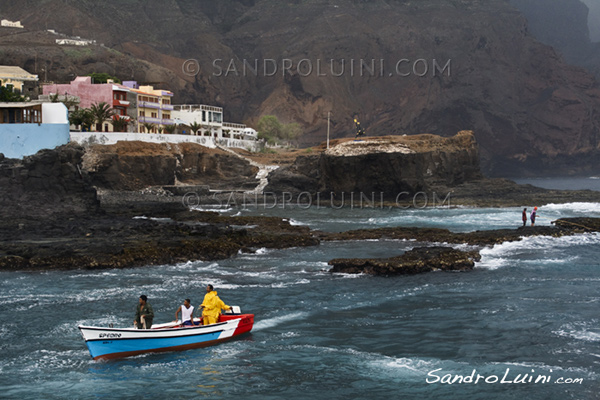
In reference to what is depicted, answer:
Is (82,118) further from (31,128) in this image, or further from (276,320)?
(276,320)

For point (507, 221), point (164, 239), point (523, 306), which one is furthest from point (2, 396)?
point (507, 221)

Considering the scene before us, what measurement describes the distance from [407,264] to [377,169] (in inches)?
1971

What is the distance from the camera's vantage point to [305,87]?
184500 millimetres

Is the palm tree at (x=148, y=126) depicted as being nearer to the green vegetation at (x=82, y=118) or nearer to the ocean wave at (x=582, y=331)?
the green vegetation at (x=82, y=118)

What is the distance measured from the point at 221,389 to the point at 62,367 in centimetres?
569

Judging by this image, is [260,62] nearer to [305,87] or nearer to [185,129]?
[305,87]

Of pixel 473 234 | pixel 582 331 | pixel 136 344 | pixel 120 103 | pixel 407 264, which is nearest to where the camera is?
pixel 136 344

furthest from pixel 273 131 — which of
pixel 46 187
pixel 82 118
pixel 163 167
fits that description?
pixel 46 187

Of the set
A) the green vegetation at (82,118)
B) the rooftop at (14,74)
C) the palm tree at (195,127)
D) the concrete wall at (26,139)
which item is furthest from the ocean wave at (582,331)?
the rooftop at (14,74)

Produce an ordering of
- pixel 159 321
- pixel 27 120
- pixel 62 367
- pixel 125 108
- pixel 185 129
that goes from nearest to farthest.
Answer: pixel 62 367
pixel 159 321
pixel 27 120
pixel 125 108
pixel 185 129

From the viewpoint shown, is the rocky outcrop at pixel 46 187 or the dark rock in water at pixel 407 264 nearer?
the dark rock in water at pixel 407 264

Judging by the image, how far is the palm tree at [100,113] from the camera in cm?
8662

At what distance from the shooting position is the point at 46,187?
5997cm

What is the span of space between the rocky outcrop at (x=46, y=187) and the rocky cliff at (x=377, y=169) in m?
32.4
